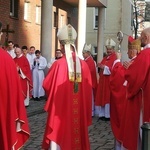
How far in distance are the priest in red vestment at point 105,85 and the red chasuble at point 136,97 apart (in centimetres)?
624

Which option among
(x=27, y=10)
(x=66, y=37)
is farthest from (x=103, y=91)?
(x=27, y=10)

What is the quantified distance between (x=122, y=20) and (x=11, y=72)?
128 feet

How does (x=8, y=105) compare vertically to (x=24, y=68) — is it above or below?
above

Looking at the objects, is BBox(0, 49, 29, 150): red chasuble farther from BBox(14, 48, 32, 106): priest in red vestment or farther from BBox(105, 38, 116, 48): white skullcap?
BBox(14, 48, 32, 106): priest in red vestment

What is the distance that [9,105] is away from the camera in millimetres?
5512

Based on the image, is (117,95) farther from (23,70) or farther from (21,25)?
(21,25)

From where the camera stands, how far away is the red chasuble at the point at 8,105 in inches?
215

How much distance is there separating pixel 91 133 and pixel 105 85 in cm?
310

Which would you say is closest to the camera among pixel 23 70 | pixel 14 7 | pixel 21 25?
pixel 23 70

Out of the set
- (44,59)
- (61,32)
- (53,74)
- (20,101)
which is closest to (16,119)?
(20,101)

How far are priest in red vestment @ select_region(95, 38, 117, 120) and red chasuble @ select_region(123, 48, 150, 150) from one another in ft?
20.5

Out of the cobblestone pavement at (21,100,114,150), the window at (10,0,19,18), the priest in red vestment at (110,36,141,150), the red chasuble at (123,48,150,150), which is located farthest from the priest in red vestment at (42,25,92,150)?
the window at (10,0,19,18)

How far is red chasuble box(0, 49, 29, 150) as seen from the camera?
5.45m

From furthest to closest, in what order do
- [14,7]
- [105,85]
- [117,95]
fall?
[14,7], [105,85], [117,95]
